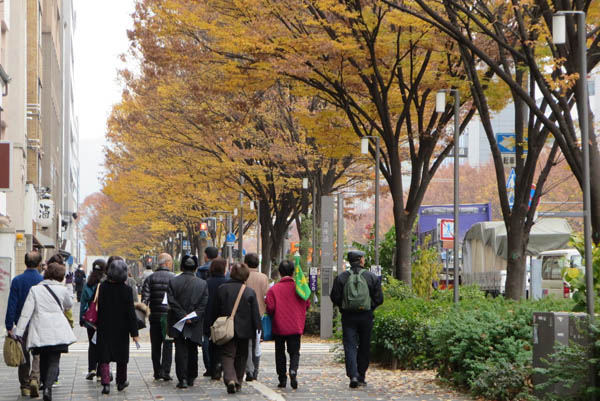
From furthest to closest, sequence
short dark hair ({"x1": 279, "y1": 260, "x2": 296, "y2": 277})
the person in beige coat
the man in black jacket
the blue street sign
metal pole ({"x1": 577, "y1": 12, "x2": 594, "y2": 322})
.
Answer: the blue street sign → the person in beige coat → the man in black jacket → short dark hair ({"x1": 279, "y1": 260, "x2": 296, "y2": 277}) → metal pole ({"x1": 577, "y1": 12, "x2": 594, "y2": 322})

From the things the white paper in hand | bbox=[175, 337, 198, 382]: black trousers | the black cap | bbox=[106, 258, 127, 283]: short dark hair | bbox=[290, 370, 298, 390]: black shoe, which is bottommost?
bbox=[290, 370, 298, 390]: black shoe

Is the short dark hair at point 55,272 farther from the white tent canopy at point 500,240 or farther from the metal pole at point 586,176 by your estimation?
the white tent canopy at point 500,240

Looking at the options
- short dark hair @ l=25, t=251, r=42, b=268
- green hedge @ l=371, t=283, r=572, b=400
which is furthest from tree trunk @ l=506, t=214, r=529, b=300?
short dark hair @ l=25, t=251, r=42, b=268

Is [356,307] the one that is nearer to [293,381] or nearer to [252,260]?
[293,381]

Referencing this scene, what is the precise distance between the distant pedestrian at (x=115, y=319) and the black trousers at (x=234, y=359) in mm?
1102

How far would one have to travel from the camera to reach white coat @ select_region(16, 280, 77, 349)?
10.9m

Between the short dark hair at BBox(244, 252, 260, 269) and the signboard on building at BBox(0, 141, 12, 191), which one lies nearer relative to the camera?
the short dark hair at BBox(244, 252, 260, 269)

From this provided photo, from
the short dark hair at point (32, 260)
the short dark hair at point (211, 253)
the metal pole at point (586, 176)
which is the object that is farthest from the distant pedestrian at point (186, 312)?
the metal pole at point (586, 176)

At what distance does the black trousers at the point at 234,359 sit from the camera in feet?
38.2

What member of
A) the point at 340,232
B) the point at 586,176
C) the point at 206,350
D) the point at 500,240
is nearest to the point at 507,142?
the point at 340,232

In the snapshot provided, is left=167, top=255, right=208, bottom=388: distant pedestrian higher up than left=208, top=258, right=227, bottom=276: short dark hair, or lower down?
lower down

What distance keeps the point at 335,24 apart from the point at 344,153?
6.78 metres

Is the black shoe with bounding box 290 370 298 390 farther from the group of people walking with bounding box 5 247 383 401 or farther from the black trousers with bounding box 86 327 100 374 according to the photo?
the black trousers with bounding box 86 327 100 374

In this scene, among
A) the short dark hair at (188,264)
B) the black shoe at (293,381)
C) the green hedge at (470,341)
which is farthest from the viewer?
the short dark hair at (188,264)
